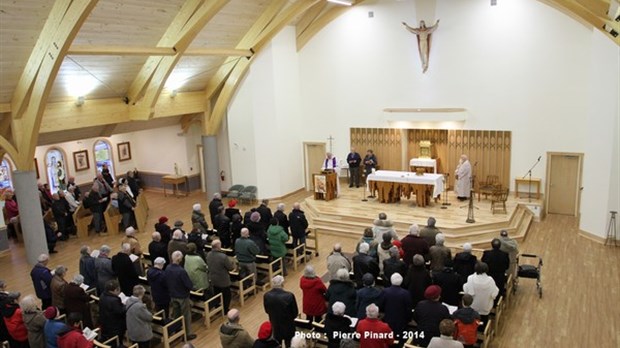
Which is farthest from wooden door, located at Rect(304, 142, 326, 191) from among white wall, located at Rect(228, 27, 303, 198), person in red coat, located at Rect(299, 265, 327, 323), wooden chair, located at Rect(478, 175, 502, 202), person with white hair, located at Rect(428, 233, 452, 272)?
person in red coat, located at Rect(299, 265, 327, 323)

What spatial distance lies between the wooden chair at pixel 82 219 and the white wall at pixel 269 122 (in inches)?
186

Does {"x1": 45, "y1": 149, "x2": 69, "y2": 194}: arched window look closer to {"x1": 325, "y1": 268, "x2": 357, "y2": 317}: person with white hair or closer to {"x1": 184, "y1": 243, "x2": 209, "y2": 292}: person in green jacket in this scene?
{"x1": 184, "y1": 243, "x2": 209, "y2": 292}: person in green jacket

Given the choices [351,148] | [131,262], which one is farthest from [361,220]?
[131,262]

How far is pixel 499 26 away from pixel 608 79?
3.50 meters

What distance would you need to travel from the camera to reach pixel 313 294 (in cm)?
689

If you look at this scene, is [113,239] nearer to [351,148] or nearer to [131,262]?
[131,262]

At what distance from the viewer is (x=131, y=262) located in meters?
7.92

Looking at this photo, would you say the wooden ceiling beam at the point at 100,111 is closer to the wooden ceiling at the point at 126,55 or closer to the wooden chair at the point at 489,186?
the wooden ceiling at the point at 126,55

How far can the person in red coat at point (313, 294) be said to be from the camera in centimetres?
684

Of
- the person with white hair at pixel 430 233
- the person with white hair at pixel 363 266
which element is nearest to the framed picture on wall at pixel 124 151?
the person with white hair at pixel 430 233

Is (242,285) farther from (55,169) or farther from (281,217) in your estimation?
(55,169)

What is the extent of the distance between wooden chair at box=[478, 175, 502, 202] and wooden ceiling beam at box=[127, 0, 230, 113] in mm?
8264

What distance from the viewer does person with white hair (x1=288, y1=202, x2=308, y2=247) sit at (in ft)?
32.6

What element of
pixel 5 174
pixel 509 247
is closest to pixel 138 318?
pixel 509 247
